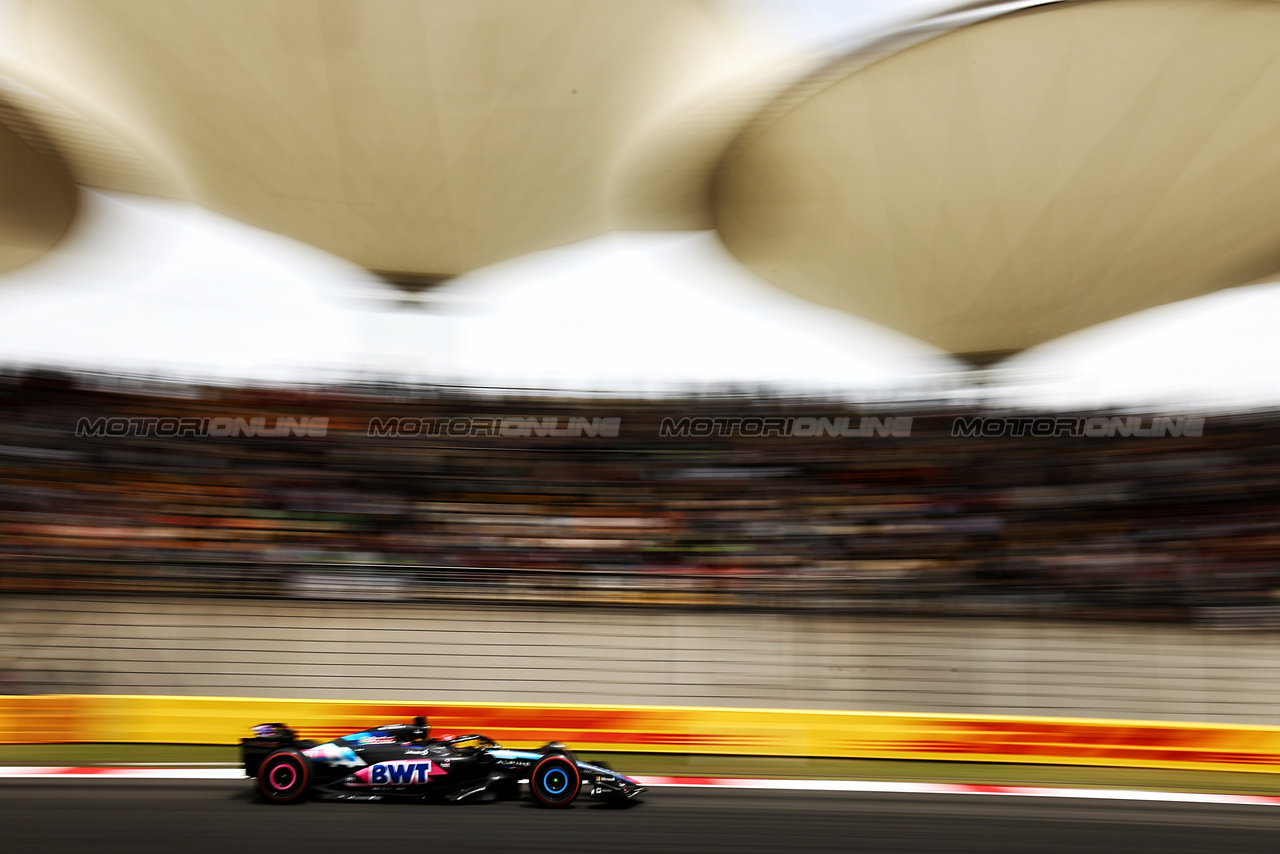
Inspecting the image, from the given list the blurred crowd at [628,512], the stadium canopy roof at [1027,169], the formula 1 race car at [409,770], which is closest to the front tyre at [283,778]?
the formula 1 race car at [409,770]

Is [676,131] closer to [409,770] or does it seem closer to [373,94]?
[373,94]

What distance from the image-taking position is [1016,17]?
33.3ft

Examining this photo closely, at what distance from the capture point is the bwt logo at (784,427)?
527 inches

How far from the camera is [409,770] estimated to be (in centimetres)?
627

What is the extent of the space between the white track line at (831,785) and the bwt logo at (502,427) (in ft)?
19.3

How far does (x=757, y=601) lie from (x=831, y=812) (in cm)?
370

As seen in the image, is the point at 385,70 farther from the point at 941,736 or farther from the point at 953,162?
the point at 941,736

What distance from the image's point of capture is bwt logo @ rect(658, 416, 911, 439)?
1338 centimetres

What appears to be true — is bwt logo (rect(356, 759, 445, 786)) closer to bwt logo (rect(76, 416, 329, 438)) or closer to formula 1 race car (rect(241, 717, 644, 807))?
formula 1 race car (rect(241, 717, 644, 807))

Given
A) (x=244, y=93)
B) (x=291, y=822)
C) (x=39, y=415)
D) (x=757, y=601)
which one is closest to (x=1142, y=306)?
(x=757, y=601)

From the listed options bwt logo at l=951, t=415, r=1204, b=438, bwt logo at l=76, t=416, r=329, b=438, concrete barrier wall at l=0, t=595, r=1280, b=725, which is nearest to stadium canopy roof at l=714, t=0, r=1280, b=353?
bwt logo at l=951, t=415, r=1204, b=438

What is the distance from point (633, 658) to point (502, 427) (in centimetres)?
446

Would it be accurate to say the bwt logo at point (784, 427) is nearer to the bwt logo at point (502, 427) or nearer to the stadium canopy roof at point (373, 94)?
the bwt logo at point (502, 427)

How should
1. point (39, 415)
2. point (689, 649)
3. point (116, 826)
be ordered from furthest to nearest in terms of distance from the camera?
1. point (39, 415)
2. point (689, 649)
3. point (116, 826)
